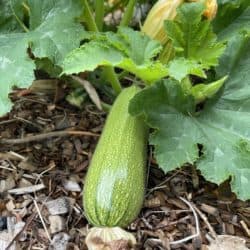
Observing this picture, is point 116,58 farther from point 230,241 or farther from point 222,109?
point 230,241

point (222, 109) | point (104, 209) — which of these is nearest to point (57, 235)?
point (104, 209)

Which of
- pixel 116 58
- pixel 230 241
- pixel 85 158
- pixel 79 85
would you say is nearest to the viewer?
pixel 116 58

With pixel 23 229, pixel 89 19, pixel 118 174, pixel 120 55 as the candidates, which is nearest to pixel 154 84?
pixel 120 55

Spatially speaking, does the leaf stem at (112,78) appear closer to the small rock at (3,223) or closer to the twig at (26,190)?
the twig at (26,190)

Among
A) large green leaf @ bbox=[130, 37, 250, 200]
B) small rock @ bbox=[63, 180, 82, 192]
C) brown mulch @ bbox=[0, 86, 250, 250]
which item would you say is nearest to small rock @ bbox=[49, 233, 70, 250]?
brown mulch @ bbox=[0, 86, 250, 250]

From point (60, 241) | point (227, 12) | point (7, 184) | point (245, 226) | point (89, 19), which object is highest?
point (89, 19)

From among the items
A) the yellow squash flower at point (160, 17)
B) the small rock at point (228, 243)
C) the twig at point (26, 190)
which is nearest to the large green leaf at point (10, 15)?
the yellow squash flower at point (160, 17)

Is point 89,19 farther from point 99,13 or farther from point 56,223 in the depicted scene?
point 56,223
